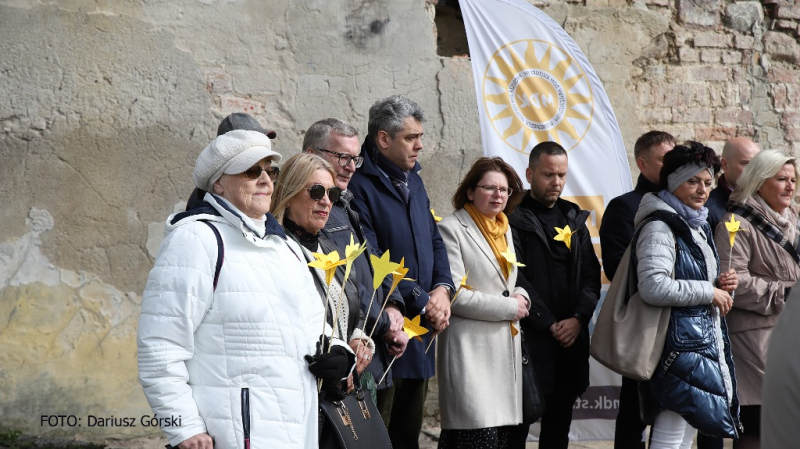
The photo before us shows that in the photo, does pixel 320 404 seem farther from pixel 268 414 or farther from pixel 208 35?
pixel 208 35

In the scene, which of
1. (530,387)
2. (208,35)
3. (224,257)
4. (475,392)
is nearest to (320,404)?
(224,257)

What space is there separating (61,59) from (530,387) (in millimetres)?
3001

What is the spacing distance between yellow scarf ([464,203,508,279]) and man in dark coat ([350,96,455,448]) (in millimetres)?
307

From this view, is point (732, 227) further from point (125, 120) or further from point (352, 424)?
point (125, 120)

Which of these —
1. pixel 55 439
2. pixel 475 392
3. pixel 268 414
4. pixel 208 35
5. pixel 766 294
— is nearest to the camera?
pixel 268 414

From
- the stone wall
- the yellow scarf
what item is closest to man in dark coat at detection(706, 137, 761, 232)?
the yellow scarf

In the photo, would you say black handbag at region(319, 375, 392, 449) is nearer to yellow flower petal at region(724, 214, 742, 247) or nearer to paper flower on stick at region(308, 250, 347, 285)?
paper flower on stick at region(308, 250, 347, 285)

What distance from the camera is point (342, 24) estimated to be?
527 cm

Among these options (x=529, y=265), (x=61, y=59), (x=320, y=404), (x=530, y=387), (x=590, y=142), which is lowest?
(x=530, y=387)

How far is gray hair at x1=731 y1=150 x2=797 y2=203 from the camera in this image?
4523 mm

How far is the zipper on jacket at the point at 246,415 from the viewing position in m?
2.39

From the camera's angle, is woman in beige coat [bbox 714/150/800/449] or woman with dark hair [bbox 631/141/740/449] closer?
woman with dark hair [bbox 631/141/740/449]

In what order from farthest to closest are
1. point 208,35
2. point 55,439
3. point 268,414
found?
point 208,35, point 55,439, point 268,414

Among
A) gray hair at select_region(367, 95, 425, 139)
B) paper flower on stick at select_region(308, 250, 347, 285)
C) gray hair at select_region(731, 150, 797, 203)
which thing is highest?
gray hair at select_region(367, 95, 425, 139)
